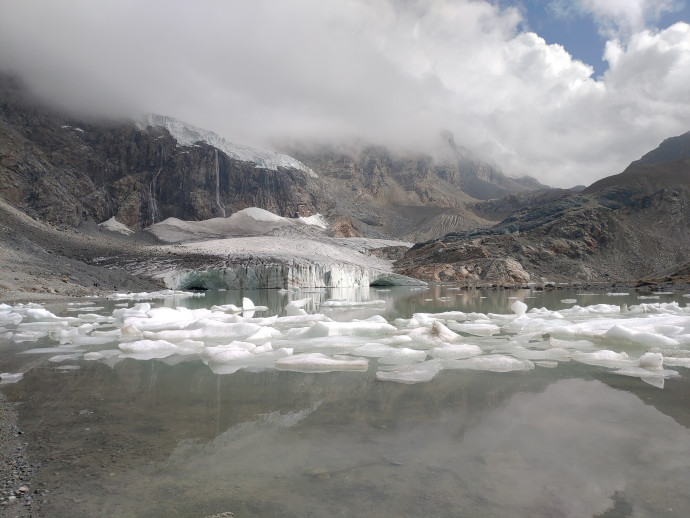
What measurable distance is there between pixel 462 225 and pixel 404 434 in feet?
303

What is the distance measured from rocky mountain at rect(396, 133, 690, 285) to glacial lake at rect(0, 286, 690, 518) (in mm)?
39291

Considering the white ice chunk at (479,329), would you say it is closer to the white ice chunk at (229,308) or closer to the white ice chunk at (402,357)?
the white ice chunk at (402,357)

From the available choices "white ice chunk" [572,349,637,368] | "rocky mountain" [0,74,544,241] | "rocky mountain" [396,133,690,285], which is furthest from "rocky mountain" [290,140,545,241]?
"white ice chunk" [572,349,637,368]

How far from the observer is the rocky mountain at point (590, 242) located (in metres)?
45.0

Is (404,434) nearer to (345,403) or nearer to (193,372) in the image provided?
(345,403)

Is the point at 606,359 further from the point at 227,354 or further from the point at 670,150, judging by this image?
the point at 670,150

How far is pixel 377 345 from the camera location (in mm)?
7242

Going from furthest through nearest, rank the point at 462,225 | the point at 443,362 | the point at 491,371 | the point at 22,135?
the point at 462,225 < the point at 22,135 < the point at 443,362 < the point at 491,371

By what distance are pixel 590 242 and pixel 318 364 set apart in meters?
51.5

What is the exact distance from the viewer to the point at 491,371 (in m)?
5.65

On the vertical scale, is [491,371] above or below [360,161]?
below

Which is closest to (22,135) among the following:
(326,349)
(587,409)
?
(326,349)

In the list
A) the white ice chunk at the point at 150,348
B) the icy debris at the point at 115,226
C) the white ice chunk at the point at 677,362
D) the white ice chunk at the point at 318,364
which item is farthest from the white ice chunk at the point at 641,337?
the icy debris at the point at 115,226

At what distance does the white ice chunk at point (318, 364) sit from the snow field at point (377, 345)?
0.01 m
